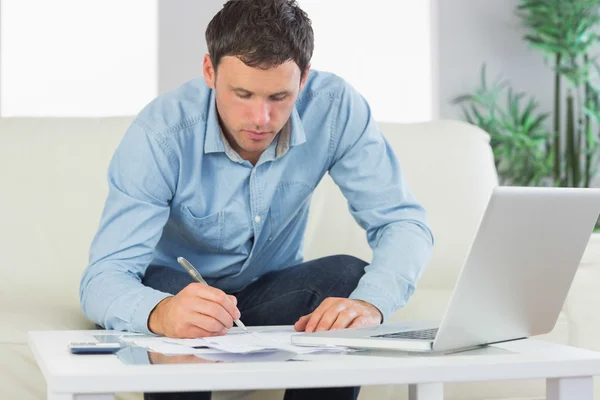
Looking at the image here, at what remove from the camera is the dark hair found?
55.3 inches

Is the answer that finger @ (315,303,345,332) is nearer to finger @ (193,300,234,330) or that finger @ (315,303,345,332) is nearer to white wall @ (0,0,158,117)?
finger @ (193,300,234,330)

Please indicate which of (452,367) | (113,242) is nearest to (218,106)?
(113,242)

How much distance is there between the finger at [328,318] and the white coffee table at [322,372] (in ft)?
0.60

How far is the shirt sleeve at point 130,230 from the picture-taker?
1330 millimetres

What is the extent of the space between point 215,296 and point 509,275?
37 centimetres

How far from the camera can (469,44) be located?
4363 millimetres

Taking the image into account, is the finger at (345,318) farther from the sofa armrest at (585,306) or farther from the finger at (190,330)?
the sofa armrest at (585,306)

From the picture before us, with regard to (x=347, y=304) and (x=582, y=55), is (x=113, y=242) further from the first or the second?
(x=582, y=55)

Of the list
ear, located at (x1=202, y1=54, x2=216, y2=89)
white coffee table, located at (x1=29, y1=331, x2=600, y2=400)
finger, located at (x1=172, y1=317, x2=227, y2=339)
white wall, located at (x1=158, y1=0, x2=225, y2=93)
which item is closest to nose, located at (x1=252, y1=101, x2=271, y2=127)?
ear, located at (x1=202, y1=54, x2=216, y2=89)

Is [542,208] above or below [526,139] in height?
above

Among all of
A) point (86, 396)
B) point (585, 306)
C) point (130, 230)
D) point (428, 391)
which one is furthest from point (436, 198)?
point (86, 396)

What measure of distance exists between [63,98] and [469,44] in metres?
1.90

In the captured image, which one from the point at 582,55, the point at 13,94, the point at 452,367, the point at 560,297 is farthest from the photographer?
the point at 582,55

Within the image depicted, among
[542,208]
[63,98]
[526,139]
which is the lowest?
[526,139]
